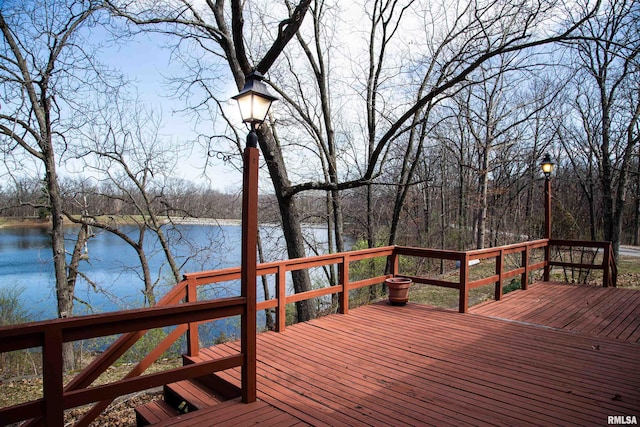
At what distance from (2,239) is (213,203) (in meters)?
7.16

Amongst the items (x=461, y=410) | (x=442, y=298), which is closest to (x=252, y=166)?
(x=461, y=410)

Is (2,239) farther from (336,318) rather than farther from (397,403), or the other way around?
(397,403)

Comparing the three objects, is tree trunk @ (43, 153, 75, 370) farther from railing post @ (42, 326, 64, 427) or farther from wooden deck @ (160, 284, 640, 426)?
railing post @ (42, 326, 64, 427)

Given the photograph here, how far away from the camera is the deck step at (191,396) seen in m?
3.19

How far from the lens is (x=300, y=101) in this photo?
38.1 feet

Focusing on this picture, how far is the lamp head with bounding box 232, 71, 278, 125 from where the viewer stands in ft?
10.0

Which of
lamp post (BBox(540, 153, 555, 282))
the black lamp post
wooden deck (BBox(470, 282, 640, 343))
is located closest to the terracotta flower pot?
wooden deck (BBox(470, 282, 640, 343))

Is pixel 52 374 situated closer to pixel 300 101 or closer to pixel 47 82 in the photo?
pixel 47 82

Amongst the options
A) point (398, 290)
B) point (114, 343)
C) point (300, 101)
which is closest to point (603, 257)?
point (398, 290)

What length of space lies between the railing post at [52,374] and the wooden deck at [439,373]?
751mm

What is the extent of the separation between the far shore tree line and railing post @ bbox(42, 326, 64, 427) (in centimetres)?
488

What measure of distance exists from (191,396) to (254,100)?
2.61m

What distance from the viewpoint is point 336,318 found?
532 centimetres

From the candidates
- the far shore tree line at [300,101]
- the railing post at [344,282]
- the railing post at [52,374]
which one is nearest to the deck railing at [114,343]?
the railing post at [52,374]
